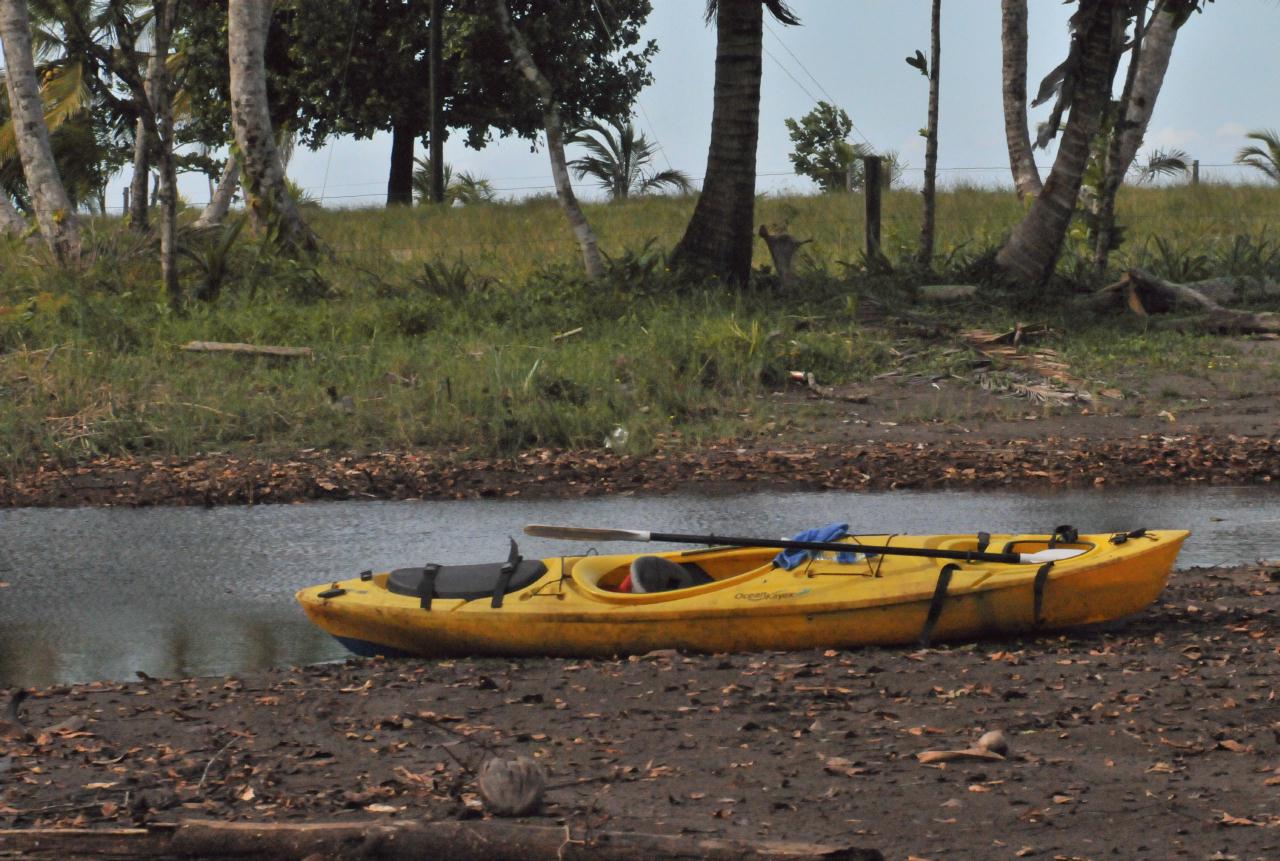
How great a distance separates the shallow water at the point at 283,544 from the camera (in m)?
7.56

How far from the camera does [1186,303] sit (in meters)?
16.7

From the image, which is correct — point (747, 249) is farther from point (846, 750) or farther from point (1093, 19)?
point (846, 750)

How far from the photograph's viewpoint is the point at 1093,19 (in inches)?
652

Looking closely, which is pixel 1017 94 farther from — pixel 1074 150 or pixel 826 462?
pixel 826 462

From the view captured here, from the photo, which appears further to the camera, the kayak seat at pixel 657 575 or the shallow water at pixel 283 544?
the shallow water at pixel 283 544

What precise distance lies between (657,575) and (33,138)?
49.0 feet

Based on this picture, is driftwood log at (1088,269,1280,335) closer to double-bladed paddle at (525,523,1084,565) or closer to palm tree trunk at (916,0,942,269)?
palm tree trunk at (916,0,942,269)

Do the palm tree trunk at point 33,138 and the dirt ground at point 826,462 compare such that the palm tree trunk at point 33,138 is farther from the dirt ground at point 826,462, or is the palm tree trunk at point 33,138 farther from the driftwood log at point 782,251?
the driftwood log at point 782,251

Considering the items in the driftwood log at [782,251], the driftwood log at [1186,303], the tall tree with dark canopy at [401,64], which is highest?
the tall tree with dark canopy at [401,64]

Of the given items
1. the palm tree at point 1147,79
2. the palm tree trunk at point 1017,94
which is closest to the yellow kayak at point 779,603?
the palm tree at point 1147,79

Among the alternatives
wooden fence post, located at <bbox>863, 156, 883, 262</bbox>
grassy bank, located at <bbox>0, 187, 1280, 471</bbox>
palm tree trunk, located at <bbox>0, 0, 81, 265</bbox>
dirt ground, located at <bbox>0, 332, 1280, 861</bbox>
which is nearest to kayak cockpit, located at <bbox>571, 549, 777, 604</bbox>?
dirt ground, located at <bbox>0, 332, 1280, 861</bbox>

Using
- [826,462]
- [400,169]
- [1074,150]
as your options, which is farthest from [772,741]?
[400,169]

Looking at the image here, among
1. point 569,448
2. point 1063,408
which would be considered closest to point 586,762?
point 569,448

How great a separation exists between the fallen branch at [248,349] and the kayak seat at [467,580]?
26.4ft
